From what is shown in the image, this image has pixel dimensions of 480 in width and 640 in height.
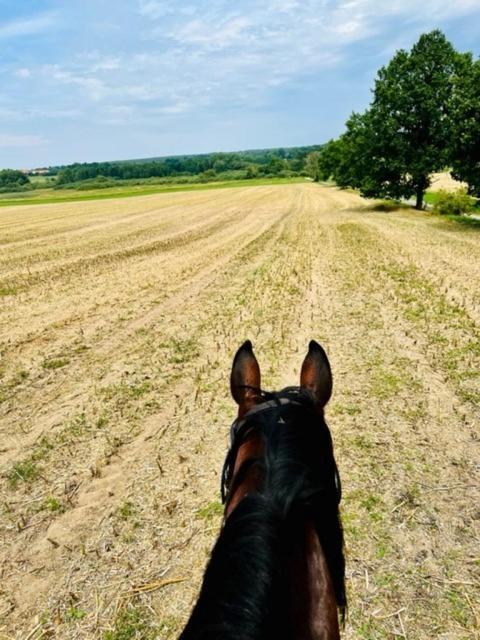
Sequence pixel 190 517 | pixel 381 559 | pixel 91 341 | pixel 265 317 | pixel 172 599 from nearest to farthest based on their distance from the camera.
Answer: pixel 172 599, pixel 381 559, pixel 190 517, pixel 91 341, pixel 265 317

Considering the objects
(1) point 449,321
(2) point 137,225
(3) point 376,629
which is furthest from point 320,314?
(2) point 137,225

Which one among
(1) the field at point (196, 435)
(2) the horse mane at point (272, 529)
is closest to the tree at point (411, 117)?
(1) the field at point (196, 435)

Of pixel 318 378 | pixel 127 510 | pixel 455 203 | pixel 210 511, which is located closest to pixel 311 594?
pixel 318 378

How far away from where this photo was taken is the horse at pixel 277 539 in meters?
1.05

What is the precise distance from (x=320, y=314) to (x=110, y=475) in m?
5.80

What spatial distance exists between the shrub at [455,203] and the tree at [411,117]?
199cm

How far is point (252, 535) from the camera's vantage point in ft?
3.97

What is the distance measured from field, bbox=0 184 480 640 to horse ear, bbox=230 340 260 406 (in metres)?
1.67

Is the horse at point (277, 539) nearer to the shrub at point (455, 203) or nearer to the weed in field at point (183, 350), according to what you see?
the weed in field at point (183, 350)

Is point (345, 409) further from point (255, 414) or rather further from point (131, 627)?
point (255, 414)

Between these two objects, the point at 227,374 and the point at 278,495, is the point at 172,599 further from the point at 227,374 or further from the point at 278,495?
the point at 227,374

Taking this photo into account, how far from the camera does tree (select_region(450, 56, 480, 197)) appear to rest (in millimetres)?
17938

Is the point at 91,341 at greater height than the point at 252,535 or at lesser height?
lesser

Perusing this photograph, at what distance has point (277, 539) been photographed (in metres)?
A: 1.23
